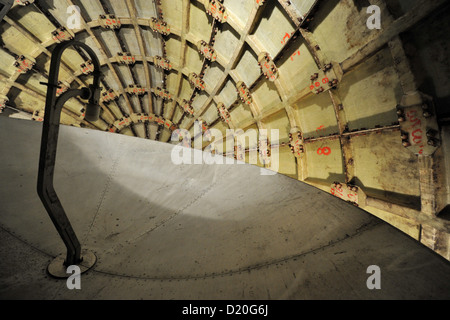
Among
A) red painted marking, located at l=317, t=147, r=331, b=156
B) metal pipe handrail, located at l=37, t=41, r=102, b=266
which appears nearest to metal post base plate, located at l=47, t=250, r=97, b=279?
metal pipe handrail, located at l=37, t=41, r=102, b=266

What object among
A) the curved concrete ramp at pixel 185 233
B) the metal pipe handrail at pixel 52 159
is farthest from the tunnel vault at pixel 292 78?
the metal pipe handrail at pixel 52 159

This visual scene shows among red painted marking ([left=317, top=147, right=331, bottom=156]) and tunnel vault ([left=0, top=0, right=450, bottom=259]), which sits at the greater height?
tunnel vault ([left=0, top=0, right=450, bottom=259])

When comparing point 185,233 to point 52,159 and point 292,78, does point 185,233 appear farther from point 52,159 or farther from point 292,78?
point 292,78

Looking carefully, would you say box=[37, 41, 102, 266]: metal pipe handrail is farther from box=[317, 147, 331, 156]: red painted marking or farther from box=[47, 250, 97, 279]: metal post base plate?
box=[317, 147, 331, 156]: red painted marking

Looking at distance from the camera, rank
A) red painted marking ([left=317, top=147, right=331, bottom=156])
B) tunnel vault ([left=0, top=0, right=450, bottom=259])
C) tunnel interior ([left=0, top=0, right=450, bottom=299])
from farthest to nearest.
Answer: red painted marking ([left=317, top=147, right=331, bottom=156]) → tunnel vault ([left=0, top=0, right=450, bottom=259]) → tunnel interior ([left=0, top=0, right=450, bottom=299])

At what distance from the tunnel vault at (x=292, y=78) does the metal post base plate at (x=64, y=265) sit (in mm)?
4577

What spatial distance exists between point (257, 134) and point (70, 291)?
636 centimetres

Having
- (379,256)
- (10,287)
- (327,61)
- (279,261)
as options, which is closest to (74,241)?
(10,287)

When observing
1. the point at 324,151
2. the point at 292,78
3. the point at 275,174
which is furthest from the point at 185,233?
the point at 292,78

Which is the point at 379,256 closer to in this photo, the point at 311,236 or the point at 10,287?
the point at 311,236

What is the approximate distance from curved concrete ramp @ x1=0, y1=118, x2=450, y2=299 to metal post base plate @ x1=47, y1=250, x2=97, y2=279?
0.06m

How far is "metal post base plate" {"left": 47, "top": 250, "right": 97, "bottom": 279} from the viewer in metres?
1.66

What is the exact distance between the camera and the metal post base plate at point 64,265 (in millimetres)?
1663

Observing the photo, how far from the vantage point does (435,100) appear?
2.98 metres
